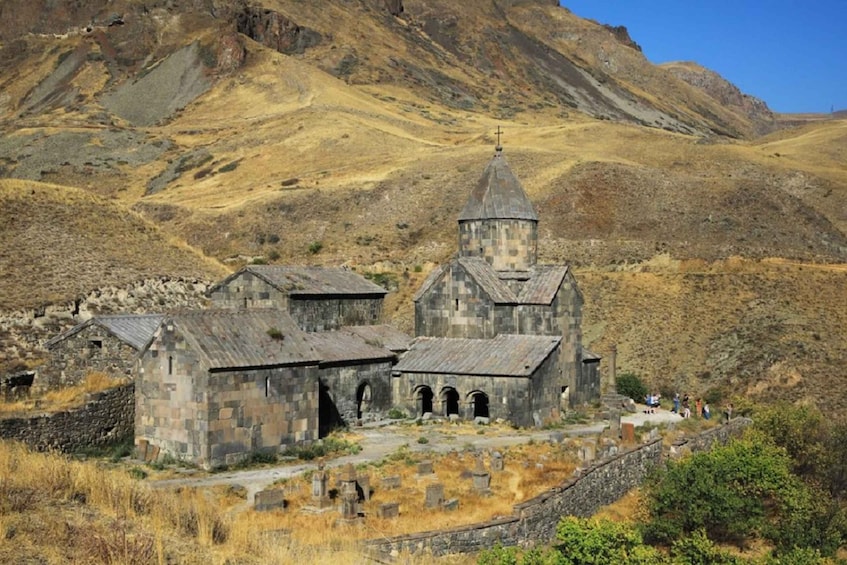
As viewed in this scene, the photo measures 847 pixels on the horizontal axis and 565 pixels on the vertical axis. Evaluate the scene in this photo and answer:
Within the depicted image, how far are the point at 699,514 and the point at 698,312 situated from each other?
85.9 feet

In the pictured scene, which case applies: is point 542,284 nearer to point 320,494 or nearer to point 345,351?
point 345,351

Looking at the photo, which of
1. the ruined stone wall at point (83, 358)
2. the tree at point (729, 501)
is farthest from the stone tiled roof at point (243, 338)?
the tree at point (729, 501)

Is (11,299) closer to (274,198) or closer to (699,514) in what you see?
(699,514)

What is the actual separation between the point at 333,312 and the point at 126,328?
736cm

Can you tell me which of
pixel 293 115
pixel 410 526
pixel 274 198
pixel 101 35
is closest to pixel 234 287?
pixel 410 526

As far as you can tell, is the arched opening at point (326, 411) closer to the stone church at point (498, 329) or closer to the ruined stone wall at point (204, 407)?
the stone church at point (498, 329)

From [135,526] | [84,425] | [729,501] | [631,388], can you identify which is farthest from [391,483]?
[631,388]

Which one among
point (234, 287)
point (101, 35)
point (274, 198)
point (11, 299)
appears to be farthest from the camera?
point (101, 35)

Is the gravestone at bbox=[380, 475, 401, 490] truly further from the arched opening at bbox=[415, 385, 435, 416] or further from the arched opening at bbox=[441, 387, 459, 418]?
the arched opening at bbox=[415, 385, 435, 416]

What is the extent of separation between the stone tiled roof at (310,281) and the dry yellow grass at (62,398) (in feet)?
19.2

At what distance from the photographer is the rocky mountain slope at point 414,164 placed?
1732 inches

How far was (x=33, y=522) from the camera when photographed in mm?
10633

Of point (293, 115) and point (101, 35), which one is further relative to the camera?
point (101, 35)

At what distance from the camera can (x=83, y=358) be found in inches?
1058
